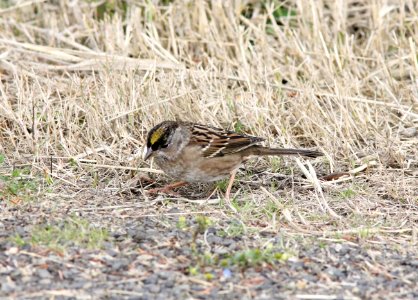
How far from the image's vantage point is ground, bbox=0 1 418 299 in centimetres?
511

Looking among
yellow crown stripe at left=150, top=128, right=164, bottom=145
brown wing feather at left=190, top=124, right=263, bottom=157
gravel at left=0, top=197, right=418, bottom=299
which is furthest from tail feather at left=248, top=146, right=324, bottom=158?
gravel at left=0, top=197, right=418, bottom=299

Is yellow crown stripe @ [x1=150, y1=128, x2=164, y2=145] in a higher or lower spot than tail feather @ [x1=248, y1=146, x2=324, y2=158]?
higher

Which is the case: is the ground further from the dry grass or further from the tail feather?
the tail feather

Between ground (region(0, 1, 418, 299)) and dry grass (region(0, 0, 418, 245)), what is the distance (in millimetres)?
19

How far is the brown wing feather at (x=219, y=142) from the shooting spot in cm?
691

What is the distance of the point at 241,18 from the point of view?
31.4 feet

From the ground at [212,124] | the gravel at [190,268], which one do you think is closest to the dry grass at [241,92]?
the ground at [212,124]

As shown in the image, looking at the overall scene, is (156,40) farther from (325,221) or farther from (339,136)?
(325,221)

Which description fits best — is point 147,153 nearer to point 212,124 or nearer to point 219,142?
point 219,142

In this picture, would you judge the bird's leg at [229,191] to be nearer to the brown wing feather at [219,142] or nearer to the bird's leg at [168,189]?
the brown wing feather at [219,142]

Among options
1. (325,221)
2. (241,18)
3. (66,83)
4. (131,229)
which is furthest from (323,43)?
(131,229)

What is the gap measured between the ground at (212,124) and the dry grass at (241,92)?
0.06ft

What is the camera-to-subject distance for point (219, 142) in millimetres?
6957

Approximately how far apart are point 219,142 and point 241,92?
130cm
